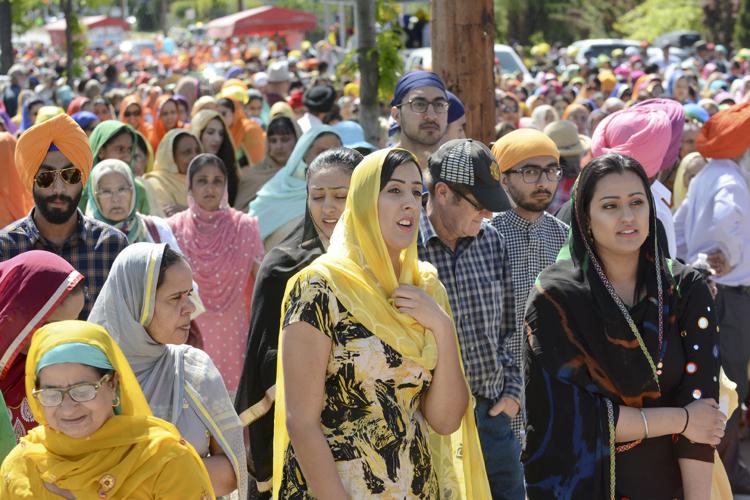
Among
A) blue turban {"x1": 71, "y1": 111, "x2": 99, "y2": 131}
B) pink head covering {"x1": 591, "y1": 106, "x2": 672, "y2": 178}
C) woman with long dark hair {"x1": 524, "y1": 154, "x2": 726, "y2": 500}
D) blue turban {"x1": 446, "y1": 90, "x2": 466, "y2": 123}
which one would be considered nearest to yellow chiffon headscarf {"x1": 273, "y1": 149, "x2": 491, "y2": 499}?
woman with long dark hair {"x1": 524, "y1": 154, "x2": 726, "y2": 500}

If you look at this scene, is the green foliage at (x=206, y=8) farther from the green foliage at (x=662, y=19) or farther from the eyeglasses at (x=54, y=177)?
the eyeglasses at (x=54, y=177)

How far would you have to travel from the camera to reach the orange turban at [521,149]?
18.0ft

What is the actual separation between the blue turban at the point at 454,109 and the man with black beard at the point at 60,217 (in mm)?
2043

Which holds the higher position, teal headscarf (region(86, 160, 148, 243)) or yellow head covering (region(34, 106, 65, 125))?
yellow head covering (region(34, 106, 65, 125))

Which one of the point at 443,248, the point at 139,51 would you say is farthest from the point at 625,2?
the point at 443,248

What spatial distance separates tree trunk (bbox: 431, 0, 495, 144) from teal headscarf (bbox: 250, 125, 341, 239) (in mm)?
934

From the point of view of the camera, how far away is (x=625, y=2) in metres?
51.6

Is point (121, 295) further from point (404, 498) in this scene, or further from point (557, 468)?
point (557, 468)

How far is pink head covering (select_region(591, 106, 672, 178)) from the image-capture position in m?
5.76

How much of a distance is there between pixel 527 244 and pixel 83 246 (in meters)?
1.89

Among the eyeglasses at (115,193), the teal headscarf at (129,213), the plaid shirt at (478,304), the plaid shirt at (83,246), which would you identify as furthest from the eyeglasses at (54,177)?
the plaid shirt at (478,304)

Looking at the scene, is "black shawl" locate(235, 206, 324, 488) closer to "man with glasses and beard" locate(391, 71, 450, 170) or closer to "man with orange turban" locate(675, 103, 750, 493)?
"man with glasses and beard" locate(391, 71, 450, 170)

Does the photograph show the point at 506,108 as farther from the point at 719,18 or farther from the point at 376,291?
the point at 719,18

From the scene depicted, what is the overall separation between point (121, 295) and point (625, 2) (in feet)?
165
